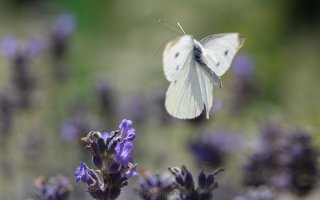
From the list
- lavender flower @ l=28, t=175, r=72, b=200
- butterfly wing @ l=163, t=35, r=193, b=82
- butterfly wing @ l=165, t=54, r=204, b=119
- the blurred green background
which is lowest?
lavender flower @ l=28, t=175, r=72, b=200

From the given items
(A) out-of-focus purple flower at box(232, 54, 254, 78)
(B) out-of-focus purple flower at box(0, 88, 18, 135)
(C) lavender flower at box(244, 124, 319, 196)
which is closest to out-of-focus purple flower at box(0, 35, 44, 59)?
(B) out-of-focus purple flower at box(0, 88, 18, 135)

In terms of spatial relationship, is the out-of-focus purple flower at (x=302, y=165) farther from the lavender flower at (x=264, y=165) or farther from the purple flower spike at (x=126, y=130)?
the purple flower spike at (x=126, y=130)

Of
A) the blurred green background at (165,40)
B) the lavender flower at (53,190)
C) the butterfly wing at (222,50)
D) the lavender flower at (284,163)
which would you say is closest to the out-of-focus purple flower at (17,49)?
the lavender flower at (284,163)

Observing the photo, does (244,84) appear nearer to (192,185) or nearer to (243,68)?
(243,68)

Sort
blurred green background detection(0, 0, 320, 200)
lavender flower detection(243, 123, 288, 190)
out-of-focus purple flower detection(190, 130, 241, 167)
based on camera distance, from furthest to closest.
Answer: blurred green background detection(0, 0, 320, 200) → out-of-focus purple flower detection(190, 130, 241, 167) → lavender flower detection(243, 123, 288, 190)

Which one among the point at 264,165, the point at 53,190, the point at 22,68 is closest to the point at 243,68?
the point at 264,165

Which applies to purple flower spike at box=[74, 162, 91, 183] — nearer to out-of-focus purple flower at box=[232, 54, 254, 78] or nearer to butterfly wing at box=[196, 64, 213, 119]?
butterfly wing at box=[196, 64, 213, 119]

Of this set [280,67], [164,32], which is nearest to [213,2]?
[164,32]
